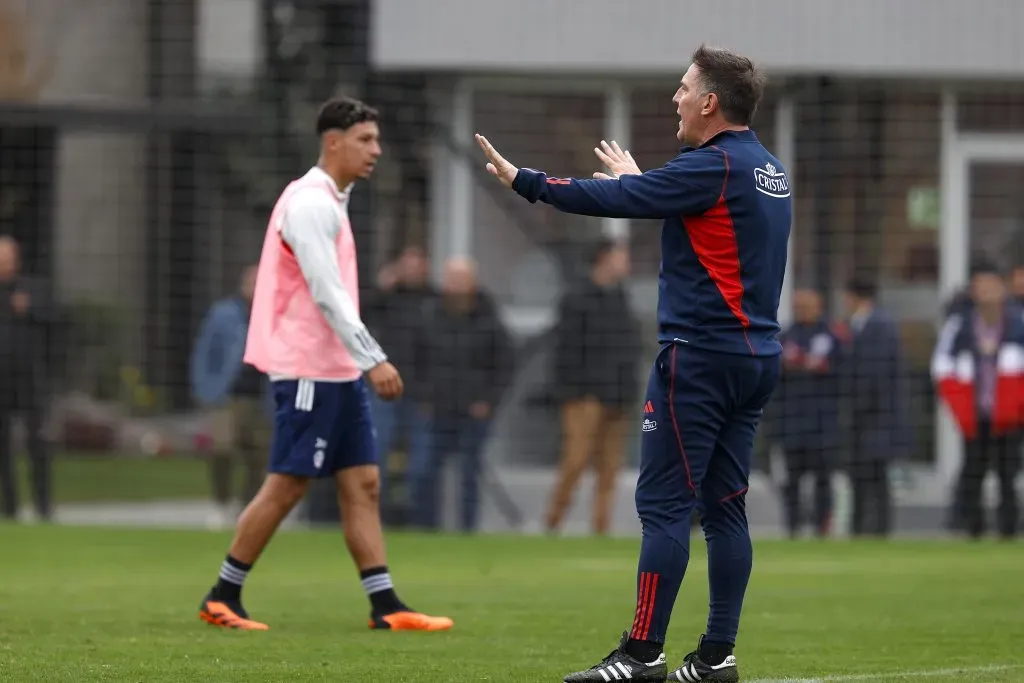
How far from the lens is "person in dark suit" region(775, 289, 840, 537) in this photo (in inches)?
602

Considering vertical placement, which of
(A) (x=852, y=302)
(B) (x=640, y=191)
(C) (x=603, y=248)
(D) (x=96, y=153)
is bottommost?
(A) (x=852, y=302)

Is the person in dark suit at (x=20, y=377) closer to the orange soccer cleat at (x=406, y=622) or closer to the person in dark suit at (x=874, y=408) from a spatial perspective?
the person in dark suit at (x=874, y=408)

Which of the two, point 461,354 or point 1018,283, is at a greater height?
point 1018,283

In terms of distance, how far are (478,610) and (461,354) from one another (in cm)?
639

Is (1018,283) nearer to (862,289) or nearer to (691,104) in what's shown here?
(862,289)

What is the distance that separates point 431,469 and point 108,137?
565cm

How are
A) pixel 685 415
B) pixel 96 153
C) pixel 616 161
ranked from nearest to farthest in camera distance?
pixel 685 415 < pixel 616 161 < pixel 96 153

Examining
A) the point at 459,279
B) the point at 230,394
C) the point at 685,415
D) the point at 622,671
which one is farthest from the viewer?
the point at 230,394

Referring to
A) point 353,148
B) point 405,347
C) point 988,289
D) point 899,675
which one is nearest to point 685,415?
point 899,675

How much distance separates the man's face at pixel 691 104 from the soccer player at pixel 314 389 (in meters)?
1.96

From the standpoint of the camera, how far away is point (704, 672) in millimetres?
6246

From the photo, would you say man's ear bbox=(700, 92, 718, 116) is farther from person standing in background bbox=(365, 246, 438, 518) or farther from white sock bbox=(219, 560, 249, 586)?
person standing in background bbox=(365, 246, 438, 518)

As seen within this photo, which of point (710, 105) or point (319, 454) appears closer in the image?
point (710, 105)

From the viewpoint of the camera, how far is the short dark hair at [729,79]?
244 inches
